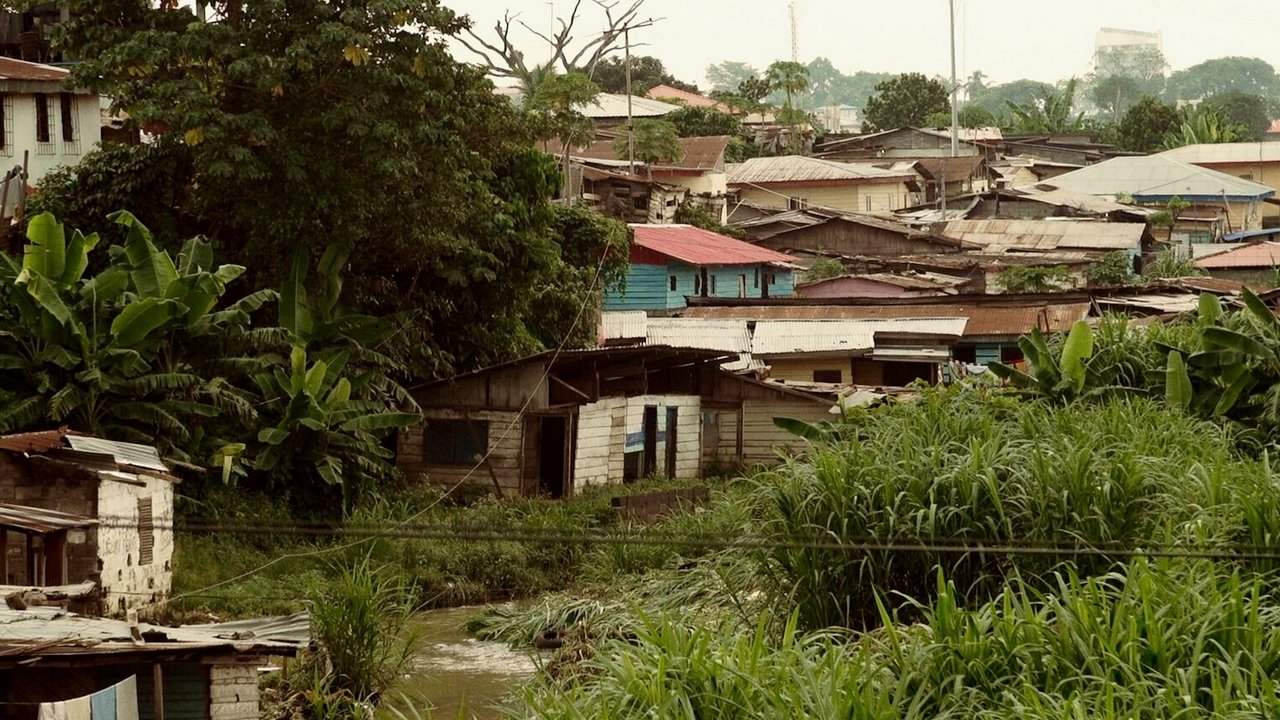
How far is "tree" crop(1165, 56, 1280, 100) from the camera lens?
156 metres

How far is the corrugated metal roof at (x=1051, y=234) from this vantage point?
132ft

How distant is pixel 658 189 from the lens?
40.3 meters

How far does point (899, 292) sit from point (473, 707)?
2202 centimetres

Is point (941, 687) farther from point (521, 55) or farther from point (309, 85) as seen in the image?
point (521, 55)

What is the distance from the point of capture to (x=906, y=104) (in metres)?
73.4

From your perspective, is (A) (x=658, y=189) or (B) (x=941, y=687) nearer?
(B) (x=941, y=687)

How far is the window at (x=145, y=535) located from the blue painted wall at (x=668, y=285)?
17605mm

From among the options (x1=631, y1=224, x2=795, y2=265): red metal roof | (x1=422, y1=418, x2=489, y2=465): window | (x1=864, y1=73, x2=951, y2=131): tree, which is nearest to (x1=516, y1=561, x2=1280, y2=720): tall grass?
(x1=422, y1=418, x2=489, y2=465): window

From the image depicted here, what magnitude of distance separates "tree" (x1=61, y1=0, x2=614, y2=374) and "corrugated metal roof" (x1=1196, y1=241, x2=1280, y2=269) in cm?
2148

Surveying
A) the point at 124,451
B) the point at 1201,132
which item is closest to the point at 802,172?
the point at 1201,132

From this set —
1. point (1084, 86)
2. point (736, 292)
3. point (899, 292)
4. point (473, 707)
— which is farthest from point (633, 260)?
point (1084, 86)

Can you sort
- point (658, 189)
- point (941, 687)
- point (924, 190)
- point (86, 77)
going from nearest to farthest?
1. point (941, 687)
2. point (86, 77)
3. point (658, 189)
4. point (924, 190)

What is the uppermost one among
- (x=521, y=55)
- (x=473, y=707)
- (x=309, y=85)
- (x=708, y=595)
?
(x=521, y=55)

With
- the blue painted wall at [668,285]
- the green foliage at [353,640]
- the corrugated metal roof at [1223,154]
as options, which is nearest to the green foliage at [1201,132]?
the corrugated metal roof at [1223,154]
